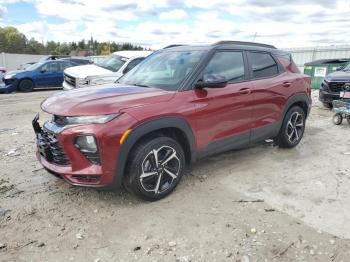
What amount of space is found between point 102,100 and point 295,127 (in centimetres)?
367

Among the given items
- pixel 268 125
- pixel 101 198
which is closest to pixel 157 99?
pixel 101 198

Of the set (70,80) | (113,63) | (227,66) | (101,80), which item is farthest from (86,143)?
(113,63)

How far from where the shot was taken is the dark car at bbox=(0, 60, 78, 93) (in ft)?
51.9

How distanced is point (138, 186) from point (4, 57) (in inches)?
1272

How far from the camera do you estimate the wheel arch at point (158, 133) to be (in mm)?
3627

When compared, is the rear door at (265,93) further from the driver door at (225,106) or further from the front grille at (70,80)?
the front grille at (70,80)

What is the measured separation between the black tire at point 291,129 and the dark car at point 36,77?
43.8 feet

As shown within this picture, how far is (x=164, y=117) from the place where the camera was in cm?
391

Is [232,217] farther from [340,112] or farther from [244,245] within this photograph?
[340,112]

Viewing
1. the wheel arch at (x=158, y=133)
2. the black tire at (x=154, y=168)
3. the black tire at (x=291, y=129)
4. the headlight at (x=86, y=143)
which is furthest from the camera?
the black tire at (x=291, y=129)

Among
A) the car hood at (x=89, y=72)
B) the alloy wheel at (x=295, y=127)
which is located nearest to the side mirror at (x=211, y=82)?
the alloy wheel at (x=295, y=127)

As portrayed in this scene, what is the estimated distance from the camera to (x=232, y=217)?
374 cm

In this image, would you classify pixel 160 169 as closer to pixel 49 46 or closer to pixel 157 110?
pixel 157 110

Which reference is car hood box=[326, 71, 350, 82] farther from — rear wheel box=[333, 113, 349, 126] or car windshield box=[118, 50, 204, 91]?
car windshield box=[118, 50, 204, 91]
